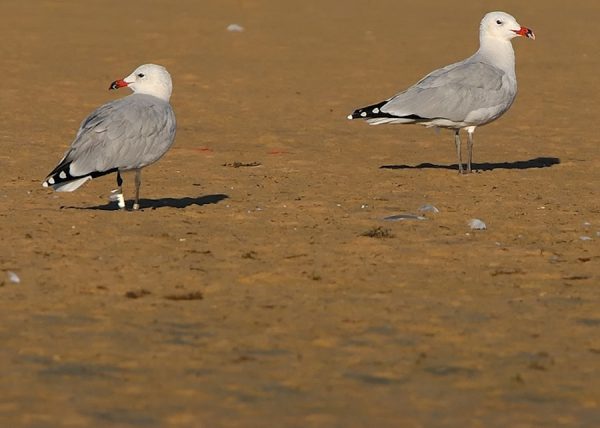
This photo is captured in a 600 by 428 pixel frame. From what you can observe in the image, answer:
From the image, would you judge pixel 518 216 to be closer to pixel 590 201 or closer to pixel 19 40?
pixel 590 201

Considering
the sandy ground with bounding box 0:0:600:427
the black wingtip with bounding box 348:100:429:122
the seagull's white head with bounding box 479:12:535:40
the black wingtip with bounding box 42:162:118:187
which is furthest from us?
the seagull's white head with bounding box 479:12:535:40

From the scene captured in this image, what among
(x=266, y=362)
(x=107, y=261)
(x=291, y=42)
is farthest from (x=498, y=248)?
(x=291, y=42)

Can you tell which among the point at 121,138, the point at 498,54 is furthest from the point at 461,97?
the point at 121,138

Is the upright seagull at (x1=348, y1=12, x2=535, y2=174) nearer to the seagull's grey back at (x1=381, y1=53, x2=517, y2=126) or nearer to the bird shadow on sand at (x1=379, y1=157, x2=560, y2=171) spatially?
the seagull's grey back at (x1=381, y1=53, x2=517, y2=126)

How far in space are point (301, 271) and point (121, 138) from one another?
2.70 metres

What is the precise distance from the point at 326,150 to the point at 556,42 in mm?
10117

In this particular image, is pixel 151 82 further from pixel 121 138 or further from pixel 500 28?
pixel 500 28

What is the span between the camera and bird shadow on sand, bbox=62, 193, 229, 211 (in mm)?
11789

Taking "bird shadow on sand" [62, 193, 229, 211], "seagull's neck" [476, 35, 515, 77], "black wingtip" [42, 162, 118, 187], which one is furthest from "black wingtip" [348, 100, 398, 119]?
"black wingtip" [42, 162, 118, 187]

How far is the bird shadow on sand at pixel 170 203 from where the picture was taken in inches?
464

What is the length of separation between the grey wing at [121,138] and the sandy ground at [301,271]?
43 cm

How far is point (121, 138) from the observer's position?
11.1 metres

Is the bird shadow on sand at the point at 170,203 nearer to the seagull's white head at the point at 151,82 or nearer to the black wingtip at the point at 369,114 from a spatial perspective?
the seagull's white head at the point at 151,82

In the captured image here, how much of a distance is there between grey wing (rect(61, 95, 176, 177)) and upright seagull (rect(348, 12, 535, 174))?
343 cm
